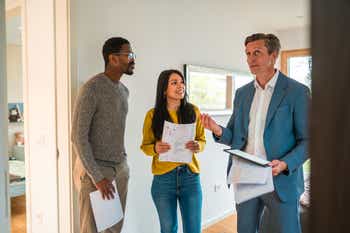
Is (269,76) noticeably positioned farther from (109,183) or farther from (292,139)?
(109,183)

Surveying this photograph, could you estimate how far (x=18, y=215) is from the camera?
3.56 m

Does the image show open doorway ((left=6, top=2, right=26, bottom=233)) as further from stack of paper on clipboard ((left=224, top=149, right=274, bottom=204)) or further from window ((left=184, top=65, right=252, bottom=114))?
stack of paper on clipboard ((left=224, top=149, right=274, bottom=204))

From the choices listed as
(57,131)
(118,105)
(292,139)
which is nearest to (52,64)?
(57,131)

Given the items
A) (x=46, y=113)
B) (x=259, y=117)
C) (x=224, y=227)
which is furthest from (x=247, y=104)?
(x=224, y=227)

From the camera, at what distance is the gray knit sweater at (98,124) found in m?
1.54

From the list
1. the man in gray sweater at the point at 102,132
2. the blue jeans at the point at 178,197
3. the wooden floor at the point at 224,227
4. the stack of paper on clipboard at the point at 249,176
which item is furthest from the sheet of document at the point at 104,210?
the wooden floor at the point at 224,227

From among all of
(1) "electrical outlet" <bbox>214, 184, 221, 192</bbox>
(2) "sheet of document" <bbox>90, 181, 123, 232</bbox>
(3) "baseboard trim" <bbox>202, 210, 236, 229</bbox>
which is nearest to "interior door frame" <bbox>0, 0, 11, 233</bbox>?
(2) "sheet of document" <bbox>90, 181, 123, 232</bbox>

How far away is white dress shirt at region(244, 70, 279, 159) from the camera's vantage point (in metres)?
1.38

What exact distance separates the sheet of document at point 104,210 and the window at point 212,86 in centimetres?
146

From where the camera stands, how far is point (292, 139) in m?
1.35

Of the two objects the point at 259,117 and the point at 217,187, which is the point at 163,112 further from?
the point at 217,187

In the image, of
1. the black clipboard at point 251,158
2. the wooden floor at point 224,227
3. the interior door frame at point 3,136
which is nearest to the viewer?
the black clipboard at point 251,158

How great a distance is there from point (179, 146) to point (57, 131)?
810mm

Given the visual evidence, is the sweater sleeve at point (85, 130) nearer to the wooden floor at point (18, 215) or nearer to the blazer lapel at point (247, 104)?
the blazer lapel at point (247, 104)
